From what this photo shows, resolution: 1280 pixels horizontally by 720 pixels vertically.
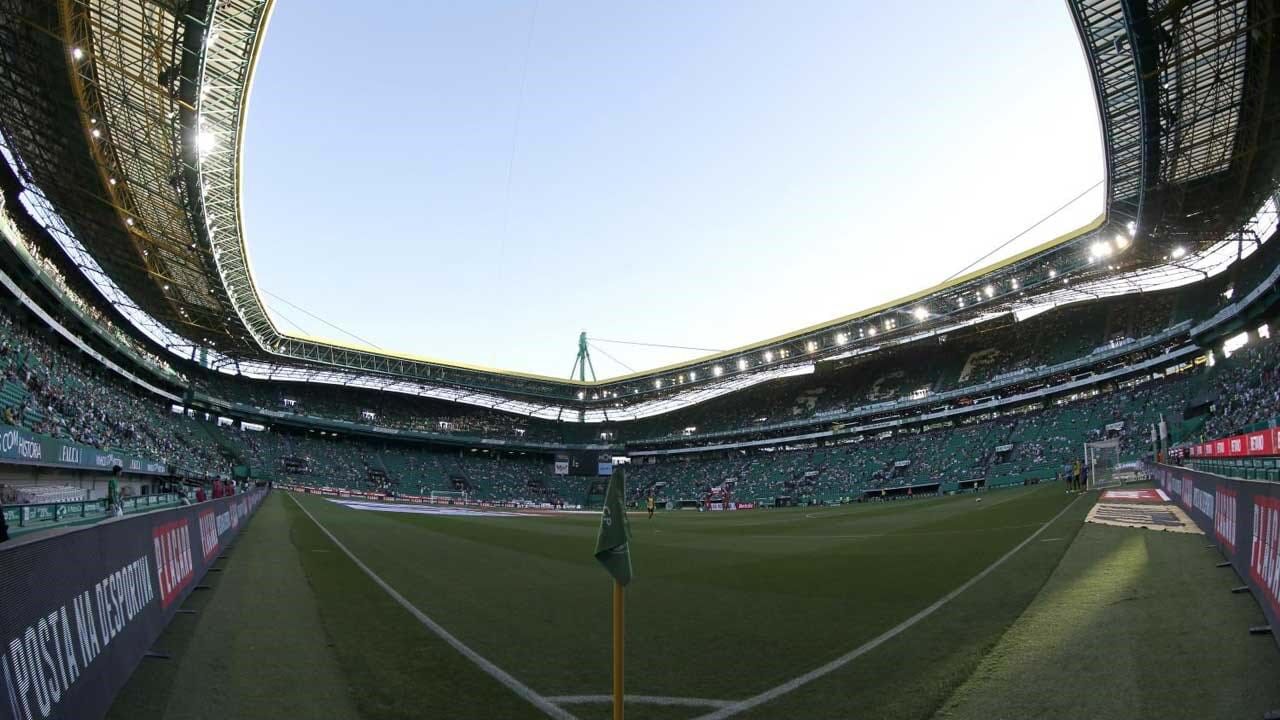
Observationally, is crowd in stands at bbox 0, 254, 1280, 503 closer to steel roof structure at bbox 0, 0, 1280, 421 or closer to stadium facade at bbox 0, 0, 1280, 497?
stadium facade at bbox 0, 0, 1280, 497

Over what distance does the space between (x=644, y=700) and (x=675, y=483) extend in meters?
78.4

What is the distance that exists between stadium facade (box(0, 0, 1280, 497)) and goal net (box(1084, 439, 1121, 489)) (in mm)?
9870

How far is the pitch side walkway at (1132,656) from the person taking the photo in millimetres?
4609

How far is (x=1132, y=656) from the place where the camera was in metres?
5.68

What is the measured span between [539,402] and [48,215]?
53885 millimetres

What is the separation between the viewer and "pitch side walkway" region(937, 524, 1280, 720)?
4609mm

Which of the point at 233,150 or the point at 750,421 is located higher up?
the point at 233,150

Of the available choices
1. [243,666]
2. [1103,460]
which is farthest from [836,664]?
[1103,460]

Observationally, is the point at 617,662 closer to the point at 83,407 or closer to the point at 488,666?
the point at 488,666

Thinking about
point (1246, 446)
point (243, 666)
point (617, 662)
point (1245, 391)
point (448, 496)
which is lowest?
point (448, 496)

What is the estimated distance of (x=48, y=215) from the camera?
→ 3669cm

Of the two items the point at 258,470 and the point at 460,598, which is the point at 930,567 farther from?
the point at 258,470

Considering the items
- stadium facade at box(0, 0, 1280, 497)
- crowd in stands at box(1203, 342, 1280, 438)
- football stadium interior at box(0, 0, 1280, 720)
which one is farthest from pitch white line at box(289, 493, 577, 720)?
crowd in stands at box(1203, 342, 1280, 438)

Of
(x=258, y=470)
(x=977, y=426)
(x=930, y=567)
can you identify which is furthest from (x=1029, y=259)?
(x=258, y=470)
